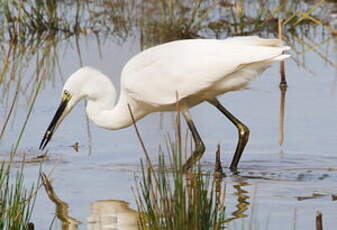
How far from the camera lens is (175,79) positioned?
24.1ft

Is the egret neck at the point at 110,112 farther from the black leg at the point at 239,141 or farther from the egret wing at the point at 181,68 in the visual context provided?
the black leg at the point at 239,141

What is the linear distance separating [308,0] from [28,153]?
6318mm

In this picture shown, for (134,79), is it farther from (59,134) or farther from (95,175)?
(59,134)

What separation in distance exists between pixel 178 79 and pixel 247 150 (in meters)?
0.99

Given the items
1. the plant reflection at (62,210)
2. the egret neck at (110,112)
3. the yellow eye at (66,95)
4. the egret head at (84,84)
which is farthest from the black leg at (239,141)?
the plant reflection at (62,210)

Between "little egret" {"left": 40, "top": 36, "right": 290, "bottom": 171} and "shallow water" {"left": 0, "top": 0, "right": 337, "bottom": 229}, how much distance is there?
0.29 meters

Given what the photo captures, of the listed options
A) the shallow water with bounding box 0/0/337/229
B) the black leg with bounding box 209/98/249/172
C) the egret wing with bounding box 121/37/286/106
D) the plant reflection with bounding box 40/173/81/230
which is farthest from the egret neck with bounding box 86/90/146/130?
the plant reflection with bounding box 40/173/81/230

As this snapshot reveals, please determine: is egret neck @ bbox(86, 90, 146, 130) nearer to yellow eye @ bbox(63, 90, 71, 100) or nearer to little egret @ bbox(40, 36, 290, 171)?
little egret @ bbox(40, 36, 290, 171)

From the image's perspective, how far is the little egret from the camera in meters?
7.13

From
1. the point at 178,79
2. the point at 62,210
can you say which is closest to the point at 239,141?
the point at 178,79

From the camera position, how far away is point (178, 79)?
24.0 feet

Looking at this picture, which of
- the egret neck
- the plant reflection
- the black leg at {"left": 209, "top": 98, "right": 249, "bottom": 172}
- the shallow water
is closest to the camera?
the plant reflection

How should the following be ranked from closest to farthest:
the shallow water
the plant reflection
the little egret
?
the plant reflection < the shallow water < the little egret

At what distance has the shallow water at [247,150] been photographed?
627 cm
